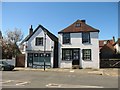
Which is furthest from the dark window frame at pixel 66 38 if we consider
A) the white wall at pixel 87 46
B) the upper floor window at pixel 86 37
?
the upper floor window at pixel 86 37

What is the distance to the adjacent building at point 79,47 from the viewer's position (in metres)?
33.7

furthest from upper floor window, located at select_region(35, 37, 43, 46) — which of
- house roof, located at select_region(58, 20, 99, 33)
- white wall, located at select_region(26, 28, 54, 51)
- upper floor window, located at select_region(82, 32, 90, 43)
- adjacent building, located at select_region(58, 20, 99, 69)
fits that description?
upper floor window, located at select_region(82, 32, 90, 43)

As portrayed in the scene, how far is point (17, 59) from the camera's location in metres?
36.5

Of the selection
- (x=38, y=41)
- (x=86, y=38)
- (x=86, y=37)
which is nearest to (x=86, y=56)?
(x=86, y=38)

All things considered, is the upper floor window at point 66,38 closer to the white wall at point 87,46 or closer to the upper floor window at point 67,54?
the white wall at point 87,46

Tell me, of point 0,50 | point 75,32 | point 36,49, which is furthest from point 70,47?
point 0,50

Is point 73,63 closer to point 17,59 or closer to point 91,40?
point 91,40

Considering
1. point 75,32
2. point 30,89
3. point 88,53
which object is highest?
point 75,32

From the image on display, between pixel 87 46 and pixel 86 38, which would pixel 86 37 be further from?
pixel 87 46

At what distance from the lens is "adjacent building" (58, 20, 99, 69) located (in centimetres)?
3372

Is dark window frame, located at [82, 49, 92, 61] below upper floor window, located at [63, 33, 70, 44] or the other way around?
below

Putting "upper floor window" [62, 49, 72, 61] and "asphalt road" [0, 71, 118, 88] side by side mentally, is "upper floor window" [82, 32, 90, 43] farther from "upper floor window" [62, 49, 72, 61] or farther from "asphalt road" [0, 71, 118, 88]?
"asphalt road" [0, 71, 118, 88]

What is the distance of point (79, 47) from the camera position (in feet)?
112

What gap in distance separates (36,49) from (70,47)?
17.6 feet
